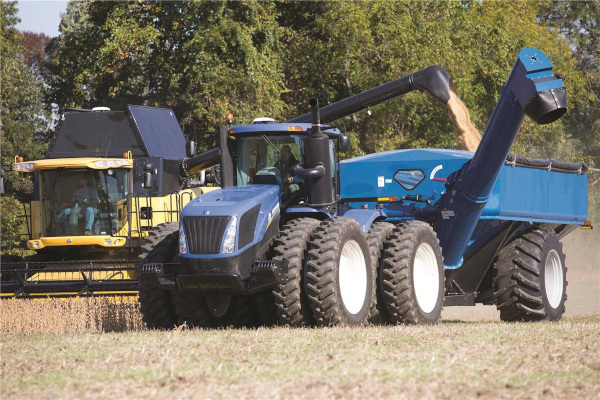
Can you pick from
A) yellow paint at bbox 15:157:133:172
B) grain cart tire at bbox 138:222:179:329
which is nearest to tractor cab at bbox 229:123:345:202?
grain cart tire at bbox 138:222:179:329

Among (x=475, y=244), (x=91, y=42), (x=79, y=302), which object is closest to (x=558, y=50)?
(x=91, y=42)

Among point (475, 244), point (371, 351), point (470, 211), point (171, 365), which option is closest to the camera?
point (171, 365)

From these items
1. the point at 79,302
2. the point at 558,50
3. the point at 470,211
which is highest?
the point at 558,50

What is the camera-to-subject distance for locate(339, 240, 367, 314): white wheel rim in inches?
500

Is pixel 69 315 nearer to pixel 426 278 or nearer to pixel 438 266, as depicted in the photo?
pixel 426 278

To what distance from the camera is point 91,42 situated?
32438 mm

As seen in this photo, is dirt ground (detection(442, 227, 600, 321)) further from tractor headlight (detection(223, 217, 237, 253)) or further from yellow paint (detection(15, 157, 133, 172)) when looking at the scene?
tractor headlight (detection(223, 217, 237, 253))

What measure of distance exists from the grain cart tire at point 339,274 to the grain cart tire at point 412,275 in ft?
1.62

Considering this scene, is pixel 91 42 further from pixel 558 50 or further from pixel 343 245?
pixel 343 245

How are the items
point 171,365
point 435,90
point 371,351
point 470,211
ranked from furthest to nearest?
point 435,90 → point 470,211 → point 371,351 → point 171,365

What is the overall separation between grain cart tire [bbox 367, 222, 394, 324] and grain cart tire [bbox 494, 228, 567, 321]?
9.80ft

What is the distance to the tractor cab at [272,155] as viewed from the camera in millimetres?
13164

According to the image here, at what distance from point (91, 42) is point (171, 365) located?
25.3 meters

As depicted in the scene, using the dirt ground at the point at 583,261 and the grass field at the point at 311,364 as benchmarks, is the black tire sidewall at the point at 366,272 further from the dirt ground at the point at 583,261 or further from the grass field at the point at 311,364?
the dirt ground at the point at 583,261
